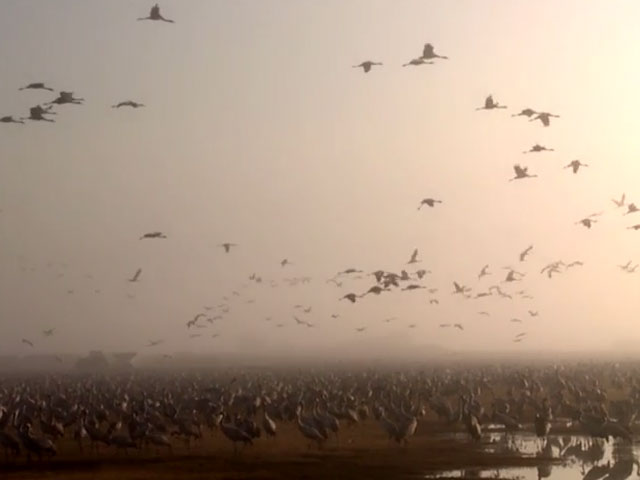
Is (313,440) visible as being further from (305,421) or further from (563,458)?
(563,458)

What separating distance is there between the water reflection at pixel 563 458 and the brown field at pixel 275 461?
2.22 ft

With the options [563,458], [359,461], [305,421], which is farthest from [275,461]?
[563,458]

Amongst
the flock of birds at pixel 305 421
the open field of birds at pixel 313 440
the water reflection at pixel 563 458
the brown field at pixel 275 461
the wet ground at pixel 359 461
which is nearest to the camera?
the water reflection at pixel 563 458

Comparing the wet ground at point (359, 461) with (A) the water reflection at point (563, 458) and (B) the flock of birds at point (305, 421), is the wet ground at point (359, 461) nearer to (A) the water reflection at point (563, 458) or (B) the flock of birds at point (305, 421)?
(A) the water reflection at point (563, 458)

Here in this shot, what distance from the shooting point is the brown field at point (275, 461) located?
2569cm

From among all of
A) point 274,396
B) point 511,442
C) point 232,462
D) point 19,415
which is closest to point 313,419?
point 232,462

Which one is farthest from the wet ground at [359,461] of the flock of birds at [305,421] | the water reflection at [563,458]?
the flock of birds at [305,421]

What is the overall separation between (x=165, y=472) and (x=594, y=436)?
512 inches

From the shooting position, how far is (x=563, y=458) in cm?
2742

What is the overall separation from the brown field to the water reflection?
0.68m

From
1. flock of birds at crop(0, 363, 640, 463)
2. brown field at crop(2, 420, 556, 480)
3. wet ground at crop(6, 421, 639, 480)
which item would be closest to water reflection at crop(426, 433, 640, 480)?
wet ground at crop(6, 421, 639, 480)

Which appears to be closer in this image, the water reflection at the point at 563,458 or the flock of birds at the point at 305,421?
the water reflection at the point at 563,458

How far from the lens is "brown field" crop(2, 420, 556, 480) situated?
84.3ft

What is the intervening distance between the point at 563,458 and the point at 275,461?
815 centimetres
